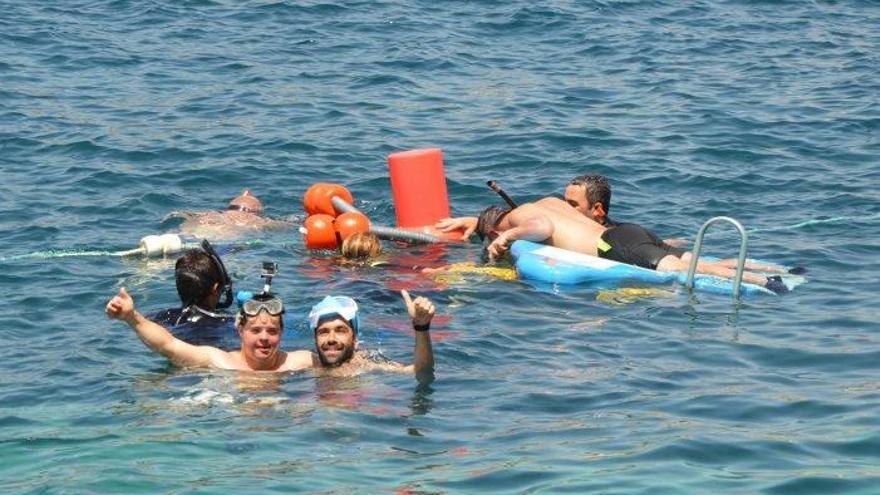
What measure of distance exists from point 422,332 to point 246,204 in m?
6.01

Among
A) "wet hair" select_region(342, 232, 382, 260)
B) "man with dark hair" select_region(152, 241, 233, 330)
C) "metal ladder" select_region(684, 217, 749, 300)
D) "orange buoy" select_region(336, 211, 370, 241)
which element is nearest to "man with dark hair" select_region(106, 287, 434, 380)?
"man with dark hair" select_region(152, 241, 233, 330)

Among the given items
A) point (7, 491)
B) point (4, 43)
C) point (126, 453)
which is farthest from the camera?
point (4, 43)

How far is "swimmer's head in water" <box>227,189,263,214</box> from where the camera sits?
1434 cm

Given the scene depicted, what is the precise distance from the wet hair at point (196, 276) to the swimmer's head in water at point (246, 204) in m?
4.29

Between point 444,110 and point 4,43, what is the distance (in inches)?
282

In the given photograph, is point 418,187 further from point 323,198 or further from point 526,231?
point 526,231

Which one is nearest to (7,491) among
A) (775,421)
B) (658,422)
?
(658,422)

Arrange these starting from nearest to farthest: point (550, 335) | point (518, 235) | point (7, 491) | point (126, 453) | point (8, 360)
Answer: point (7, 491) < point (126, 453) < point (8, 360) < point (550, 335) < point (518, 235)

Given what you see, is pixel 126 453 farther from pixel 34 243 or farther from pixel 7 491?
pixel 34 243

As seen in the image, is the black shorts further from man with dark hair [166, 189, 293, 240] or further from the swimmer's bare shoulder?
the swimmer's bare shoulder

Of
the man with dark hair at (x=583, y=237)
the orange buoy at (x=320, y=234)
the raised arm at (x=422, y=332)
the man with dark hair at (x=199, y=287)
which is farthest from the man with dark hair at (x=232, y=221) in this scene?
the raised arm at (x=422, y=332)

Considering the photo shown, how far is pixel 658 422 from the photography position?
27.6ft

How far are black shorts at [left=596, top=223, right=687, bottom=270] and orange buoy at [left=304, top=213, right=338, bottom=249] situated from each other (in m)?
2.37

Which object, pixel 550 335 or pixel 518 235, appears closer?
pixel 550 335
